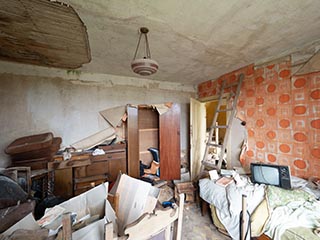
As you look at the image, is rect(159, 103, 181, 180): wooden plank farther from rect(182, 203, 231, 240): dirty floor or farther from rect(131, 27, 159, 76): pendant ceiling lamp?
rect(131, 27, 159, 76): pendant ceiling lamp

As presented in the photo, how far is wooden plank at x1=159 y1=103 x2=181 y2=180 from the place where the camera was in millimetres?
2906

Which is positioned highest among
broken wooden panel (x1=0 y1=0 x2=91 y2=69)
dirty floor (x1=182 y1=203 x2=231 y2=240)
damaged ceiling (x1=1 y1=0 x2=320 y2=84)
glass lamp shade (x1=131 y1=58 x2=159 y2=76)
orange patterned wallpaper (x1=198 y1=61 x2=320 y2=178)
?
damaged ceiling (x1=1 y1=0 x2=320 y2=84)

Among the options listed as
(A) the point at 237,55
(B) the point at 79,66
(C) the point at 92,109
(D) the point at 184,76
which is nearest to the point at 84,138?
(C) the point at 92,109

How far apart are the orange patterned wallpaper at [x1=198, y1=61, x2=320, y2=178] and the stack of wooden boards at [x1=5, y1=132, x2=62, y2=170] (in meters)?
3.22

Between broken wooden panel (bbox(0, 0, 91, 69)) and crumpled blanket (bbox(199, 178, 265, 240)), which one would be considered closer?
broken wooden panel (bbox(0, 0, 91, 69))

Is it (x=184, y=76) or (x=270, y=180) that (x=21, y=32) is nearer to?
(x=184, y=76)

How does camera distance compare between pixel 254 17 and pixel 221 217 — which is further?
pixel 221 217

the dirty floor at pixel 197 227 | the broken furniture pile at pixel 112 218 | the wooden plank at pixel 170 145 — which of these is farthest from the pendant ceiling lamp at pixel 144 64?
the dirty floor at pixel 197 227

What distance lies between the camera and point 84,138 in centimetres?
267

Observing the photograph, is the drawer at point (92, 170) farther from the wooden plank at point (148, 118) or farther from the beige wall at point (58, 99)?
the wooden plank at point (148, 118)

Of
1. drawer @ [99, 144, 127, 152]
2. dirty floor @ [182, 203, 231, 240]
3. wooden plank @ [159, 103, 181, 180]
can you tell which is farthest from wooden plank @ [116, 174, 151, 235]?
wooden plank @ [159, 103, 181, 180]

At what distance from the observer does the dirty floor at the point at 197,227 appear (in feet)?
6.17

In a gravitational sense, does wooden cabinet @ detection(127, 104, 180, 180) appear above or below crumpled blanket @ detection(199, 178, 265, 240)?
above

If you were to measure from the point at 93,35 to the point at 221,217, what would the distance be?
2673 millimetres
